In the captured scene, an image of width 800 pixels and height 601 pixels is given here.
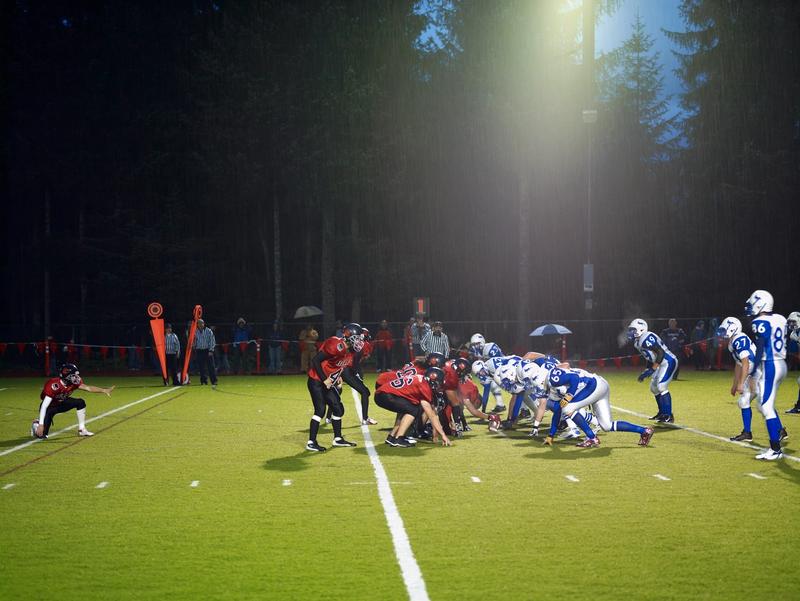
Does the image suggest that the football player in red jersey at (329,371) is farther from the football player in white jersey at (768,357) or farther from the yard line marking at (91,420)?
the football player in white jersey at (768,357)

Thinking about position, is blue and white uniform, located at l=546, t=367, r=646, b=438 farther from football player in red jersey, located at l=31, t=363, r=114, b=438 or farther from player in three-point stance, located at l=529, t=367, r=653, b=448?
football player in red jersey, located at l=31, t=363, r=114, b=438

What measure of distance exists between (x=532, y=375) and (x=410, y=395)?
1.84 meters

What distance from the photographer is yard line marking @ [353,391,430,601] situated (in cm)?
635

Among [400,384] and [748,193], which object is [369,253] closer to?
[748,193]

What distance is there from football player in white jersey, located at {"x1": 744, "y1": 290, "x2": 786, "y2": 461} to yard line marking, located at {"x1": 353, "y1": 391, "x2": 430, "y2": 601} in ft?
16.0

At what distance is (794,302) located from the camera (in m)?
42.5

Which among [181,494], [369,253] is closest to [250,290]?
[369,253]

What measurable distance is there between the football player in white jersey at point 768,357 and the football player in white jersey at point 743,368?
1.23 feet

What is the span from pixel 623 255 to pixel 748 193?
6.13 m

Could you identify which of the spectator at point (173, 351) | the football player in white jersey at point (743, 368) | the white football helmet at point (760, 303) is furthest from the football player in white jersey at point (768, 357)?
the spectator at point (173, 351)

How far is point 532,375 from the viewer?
45.4 feet

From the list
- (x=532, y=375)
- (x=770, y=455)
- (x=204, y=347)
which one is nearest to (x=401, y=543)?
(x=770, y=455)

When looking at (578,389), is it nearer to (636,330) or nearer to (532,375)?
(532,375)

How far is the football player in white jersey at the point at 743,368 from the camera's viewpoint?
12.8 metres
